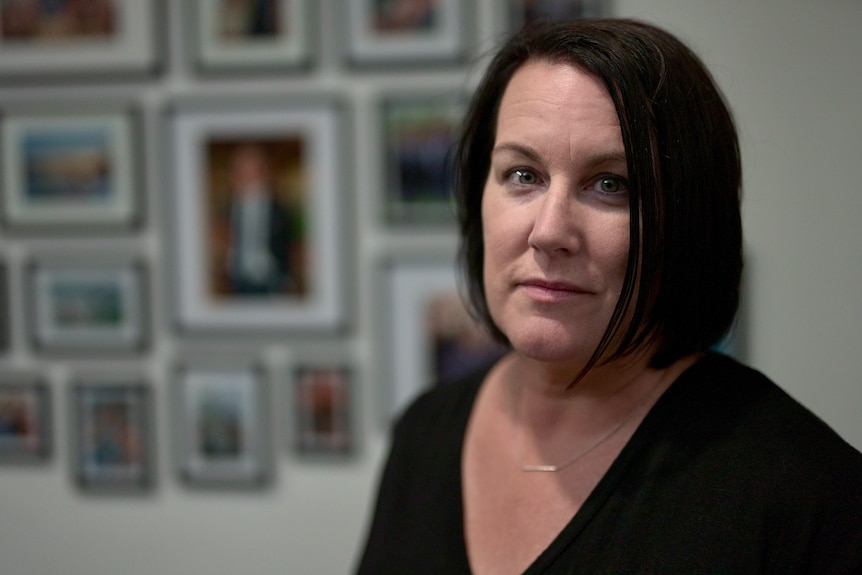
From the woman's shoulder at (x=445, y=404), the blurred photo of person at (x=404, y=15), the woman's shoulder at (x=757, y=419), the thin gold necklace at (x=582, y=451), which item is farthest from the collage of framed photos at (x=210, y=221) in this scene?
the woman's shoulder at (x=757, y=419)

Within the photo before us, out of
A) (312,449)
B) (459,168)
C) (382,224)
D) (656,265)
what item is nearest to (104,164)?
(382,224)

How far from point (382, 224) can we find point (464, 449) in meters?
0.79

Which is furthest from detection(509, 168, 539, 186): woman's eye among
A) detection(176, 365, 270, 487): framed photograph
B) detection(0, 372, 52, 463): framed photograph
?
detection(0, 372, 52, 463): framed photograph

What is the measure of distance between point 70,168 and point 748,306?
5.04ft

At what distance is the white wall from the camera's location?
1.41m

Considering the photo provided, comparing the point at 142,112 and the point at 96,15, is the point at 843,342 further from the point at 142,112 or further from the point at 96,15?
the point at 96,15

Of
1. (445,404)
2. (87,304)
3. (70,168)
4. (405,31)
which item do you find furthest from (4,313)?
(445,404)

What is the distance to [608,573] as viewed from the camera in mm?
777

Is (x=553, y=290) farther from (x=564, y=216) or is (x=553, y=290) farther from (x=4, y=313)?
(x=4, y=313)

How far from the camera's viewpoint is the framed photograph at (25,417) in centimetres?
192

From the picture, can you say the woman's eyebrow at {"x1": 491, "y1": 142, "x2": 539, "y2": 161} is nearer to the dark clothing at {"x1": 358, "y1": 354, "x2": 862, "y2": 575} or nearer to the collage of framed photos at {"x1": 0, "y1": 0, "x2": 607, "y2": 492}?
the dark clothing at {"x1": 358, "y1": 354, "x2": 862, "y2": 575}

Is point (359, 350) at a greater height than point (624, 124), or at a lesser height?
lesser

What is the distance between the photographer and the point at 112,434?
1.90m

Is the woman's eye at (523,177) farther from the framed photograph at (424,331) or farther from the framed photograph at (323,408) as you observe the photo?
the framed photograph at (323,408)
